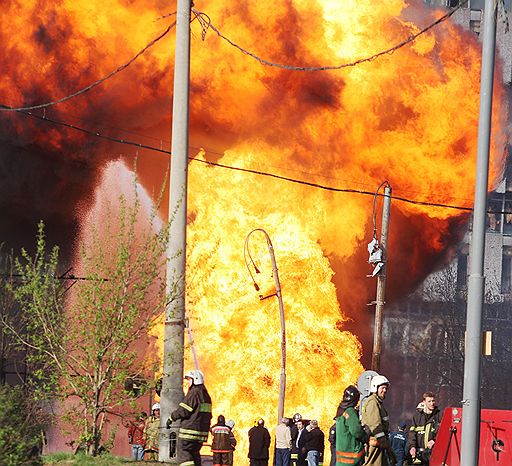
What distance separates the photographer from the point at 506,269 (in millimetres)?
85812

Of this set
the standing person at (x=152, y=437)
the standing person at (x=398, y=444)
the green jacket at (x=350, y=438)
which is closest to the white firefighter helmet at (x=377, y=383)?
the green jacket at (x=350, y=438)

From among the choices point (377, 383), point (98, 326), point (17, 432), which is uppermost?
point (98, 326)

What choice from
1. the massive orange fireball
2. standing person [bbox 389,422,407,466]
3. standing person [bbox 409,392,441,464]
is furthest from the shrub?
the massive orange fireball

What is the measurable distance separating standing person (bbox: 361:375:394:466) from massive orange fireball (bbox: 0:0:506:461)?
81.9ft

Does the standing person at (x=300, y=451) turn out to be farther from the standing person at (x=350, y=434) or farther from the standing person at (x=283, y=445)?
the standing person at (x=350, y=434)

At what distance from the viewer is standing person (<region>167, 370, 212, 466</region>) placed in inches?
675

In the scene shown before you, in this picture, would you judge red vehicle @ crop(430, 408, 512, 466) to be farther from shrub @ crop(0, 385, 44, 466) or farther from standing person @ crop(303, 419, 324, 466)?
standing person @ crop(303, 419, 324, 466)

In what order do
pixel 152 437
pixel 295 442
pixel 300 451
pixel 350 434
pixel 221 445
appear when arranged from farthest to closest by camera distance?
pixel 295 442 < pixel 300 451 < pixel 221 445 < pixel 152 437 < pixel 350 434

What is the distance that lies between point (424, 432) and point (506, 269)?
221ft

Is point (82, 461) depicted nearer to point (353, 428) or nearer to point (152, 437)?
point (152, 437)

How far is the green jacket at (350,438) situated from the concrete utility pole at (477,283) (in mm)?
1610

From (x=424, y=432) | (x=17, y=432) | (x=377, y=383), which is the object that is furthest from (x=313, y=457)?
(x=17, y=432)

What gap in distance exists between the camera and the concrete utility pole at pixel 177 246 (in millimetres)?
17797

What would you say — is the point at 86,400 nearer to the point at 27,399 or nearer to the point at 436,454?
the point at 27,399
